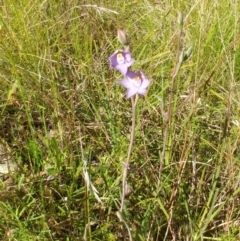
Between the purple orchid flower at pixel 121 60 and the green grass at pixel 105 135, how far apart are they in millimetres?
161

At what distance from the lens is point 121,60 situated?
1008 millimetres

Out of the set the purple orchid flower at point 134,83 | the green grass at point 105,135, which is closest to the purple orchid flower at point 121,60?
the purple orchid flower at point 134,83

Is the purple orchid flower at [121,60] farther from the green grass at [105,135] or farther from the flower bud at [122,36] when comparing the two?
the green grass at [105,135]

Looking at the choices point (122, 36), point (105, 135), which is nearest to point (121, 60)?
point (122, 36)

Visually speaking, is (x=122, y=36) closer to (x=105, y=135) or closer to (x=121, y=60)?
(x=121, y=60)

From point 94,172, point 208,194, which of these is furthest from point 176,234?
point 94,172

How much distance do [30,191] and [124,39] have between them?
22.6 inches

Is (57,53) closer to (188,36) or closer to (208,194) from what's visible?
(188,36)

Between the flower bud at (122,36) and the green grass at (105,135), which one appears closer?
the flower bud at (122,36)

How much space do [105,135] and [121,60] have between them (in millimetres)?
570

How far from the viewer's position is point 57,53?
1875 millimetres

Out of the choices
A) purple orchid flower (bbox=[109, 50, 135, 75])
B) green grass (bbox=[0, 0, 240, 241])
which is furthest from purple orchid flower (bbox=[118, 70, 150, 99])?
green grass (bbox=[0, 0, 240, 241])

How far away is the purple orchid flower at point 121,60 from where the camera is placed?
0.99 m

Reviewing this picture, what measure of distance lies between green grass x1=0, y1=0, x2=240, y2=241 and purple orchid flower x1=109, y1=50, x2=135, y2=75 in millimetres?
161
